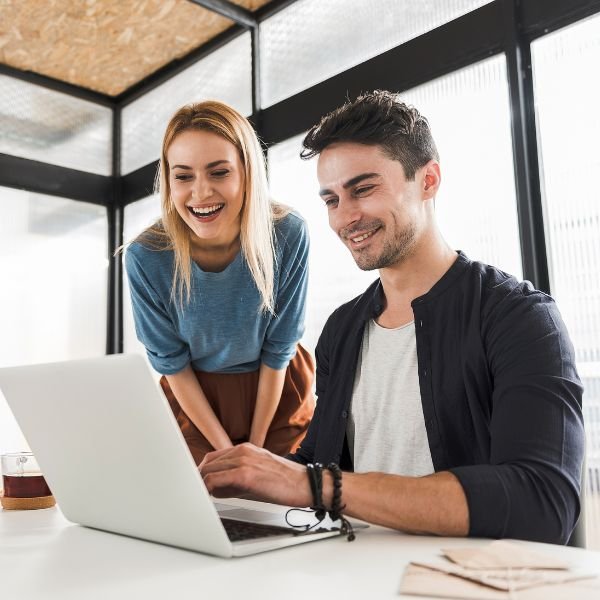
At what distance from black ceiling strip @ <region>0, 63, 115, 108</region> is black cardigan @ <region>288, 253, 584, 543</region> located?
8.73ft

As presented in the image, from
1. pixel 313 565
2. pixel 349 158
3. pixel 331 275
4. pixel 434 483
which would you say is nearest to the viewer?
pixel 313 565

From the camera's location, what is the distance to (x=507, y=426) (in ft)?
2.82

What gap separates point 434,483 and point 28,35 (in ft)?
9.72

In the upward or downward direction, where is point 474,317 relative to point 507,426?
upward

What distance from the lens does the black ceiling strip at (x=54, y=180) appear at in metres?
3.24

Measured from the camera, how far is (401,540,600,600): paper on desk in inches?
20.1

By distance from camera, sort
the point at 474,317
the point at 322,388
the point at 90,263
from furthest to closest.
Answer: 1. the point at 90,263
2. the point at 322,388
3. the point at 474,317

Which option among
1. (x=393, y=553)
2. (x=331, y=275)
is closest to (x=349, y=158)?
(x=393, y=553)

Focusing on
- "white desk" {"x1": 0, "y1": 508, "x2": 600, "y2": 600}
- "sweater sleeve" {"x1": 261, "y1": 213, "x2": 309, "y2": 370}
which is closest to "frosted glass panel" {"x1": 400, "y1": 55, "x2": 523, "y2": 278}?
"sweater sleeve" {"x1": 261, "y1": 213, "x2": 309, "y2": 370}

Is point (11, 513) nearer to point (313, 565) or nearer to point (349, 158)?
point (313, 565)

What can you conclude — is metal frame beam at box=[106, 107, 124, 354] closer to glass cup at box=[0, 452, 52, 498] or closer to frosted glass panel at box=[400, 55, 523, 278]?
frosted glass panel at box=[400, 55, 523, 278]

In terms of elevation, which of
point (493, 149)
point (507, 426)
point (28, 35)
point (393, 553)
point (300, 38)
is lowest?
point (393, 553)

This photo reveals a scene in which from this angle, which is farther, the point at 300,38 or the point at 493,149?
the point at 300,38

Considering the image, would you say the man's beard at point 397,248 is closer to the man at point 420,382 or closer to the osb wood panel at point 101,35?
the man at point 420,382
